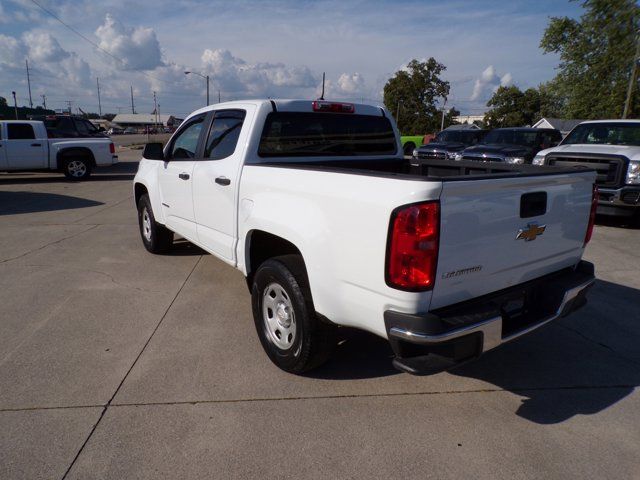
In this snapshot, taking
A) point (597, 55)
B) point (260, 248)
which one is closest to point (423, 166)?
point (260, 248)

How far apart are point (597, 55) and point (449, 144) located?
957 inches

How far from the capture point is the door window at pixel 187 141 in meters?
4.58

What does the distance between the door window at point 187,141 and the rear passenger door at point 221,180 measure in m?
0.37

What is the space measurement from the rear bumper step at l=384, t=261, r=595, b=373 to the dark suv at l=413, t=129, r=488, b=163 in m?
12.2

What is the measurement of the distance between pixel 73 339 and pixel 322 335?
2173mm

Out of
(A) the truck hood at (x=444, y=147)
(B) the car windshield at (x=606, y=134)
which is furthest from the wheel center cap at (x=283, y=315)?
(A) the truck hood at (x=444, y=147)

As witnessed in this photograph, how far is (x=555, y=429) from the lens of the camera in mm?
2660

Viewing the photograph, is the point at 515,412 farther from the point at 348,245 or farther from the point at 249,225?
the point at 249,225

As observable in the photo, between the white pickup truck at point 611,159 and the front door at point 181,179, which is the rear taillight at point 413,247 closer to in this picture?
the front door at point 181,179

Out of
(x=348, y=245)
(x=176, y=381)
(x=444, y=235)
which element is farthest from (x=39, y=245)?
(x=444, y=235)

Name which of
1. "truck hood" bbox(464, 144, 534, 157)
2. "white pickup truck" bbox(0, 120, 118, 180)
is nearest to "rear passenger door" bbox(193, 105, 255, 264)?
"truck hood" bbox(464, 144, 534, 157)

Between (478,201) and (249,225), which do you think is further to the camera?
(249,225)

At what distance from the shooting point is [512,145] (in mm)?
12336

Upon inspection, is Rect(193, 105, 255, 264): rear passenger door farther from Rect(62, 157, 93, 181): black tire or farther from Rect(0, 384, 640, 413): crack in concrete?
Rect(62, 157, 93, 181): black tire
